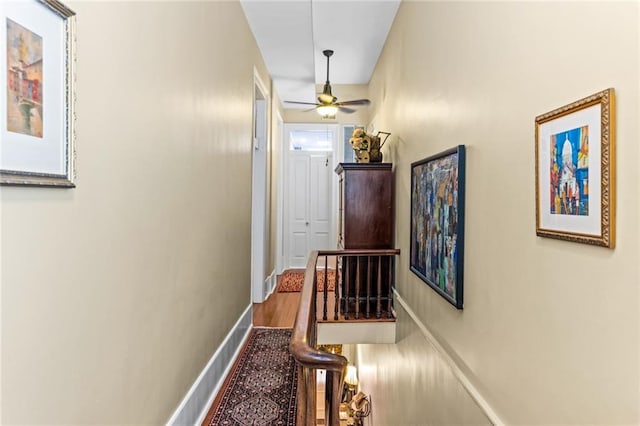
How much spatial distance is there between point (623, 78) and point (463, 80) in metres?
1.15

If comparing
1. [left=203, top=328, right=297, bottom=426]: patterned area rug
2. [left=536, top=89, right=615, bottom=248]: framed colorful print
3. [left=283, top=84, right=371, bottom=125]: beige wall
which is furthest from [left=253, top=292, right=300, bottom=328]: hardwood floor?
[left=283, top=84, right=371, bottom=125]: beige wall

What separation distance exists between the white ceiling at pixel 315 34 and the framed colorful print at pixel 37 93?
99.5 inches

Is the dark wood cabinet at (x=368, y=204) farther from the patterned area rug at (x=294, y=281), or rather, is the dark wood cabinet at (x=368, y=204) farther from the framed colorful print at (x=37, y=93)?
the framed colorful print at (x=37, y=93)

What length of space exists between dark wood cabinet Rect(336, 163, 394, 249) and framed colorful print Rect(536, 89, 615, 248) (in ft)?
8.59

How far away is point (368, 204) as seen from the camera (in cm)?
399

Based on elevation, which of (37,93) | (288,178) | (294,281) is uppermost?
(288,178)

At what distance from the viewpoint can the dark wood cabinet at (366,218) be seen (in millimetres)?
3961

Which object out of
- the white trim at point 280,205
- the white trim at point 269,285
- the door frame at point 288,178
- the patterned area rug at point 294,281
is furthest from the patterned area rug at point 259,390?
the door frame at point 288,178

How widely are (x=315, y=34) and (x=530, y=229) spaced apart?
363cm

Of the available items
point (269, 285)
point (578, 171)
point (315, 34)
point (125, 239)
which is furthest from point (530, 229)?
point (269, 285)

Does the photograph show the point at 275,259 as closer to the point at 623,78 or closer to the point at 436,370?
the point at 436,370

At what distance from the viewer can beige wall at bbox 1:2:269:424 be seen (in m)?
1.07

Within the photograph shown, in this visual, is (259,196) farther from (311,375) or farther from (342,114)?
(311,375)

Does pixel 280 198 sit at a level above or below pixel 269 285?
above
